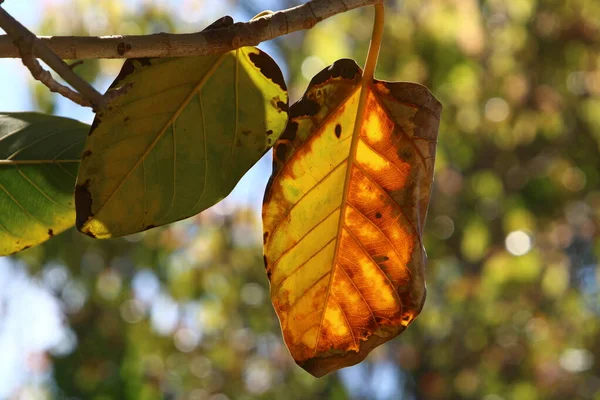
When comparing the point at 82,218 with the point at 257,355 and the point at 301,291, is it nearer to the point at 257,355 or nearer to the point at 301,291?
the point at 301,291

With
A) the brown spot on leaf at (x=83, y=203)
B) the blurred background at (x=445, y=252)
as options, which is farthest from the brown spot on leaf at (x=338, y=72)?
the blurred background at (x=445, y=252)

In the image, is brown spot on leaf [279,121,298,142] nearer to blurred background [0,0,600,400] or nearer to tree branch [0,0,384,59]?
tree branch [0,0,384,59]

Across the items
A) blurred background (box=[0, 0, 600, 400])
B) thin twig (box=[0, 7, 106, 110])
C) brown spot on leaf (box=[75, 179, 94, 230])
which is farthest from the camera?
blurred background (box=[0, 0, 600, 400])

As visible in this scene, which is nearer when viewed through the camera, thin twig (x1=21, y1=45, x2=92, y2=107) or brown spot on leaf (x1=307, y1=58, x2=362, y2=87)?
thin twig (x1=21, y1=45, x2=92, y2=107)

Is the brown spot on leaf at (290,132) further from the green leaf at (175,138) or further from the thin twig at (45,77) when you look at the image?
the thin twig at (45,77)

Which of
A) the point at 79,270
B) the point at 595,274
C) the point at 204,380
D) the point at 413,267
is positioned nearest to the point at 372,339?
the point at 413,267

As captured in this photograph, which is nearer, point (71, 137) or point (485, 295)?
point (71, 137)

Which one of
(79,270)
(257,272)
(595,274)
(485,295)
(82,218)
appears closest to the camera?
(82,218)

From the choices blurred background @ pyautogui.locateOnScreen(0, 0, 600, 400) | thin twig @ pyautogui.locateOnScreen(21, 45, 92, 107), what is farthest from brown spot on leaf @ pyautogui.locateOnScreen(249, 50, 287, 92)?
blurred background @ pyautogui.locateOnScreen(0, 0, 600, 400)
